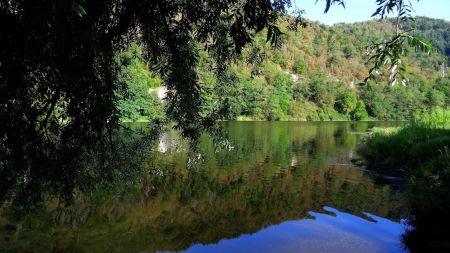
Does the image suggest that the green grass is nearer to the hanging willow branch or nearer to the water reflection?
the water reflection

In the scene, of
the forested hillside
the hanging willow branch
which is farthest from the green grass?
the forested hillside

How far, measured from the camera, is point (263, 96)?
98.7 m

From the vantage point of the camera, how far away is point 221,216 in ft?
45.4

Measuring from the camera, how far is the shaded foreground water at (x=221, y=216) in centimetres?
1088

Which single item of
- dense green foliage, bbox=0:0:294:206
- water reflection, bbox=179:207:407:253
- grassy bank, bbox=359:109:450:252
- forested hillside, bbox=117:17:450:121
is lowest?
water reflection, bbox=179:207:407:253

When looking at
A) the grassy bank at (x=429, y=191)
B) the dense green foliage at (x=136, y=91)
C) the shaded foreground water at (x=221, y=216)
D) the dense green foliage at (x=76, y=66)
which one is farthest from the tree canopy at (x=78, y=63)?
the grassy bank at (x=429, y=191)

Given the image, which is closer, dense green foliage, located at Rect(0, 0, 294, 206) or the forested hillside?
dense green foliage, located at Rect(0, 0, 294, 206)

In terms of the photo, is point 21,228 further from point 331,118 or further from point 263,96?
point 331,118

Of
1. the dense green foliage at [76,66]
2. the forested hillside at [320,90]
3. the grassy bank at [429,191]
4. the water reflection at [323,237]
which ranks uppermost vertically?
the forested hillside at [320,90]

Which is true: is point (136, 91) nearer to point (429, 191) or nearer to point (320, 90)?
point (429, 191)

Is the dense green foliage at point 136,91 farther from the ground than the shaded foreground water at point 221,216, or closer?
farther from the ground

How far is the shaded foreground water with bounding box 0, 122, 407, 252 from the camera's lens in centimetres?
1088

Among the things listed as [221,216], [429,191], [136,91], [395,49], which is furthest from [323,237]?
[136,91]

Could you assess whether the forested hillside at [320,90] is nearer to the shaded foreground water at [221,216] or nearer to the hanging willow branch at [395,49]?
the shaded foreground water at [221,216]
